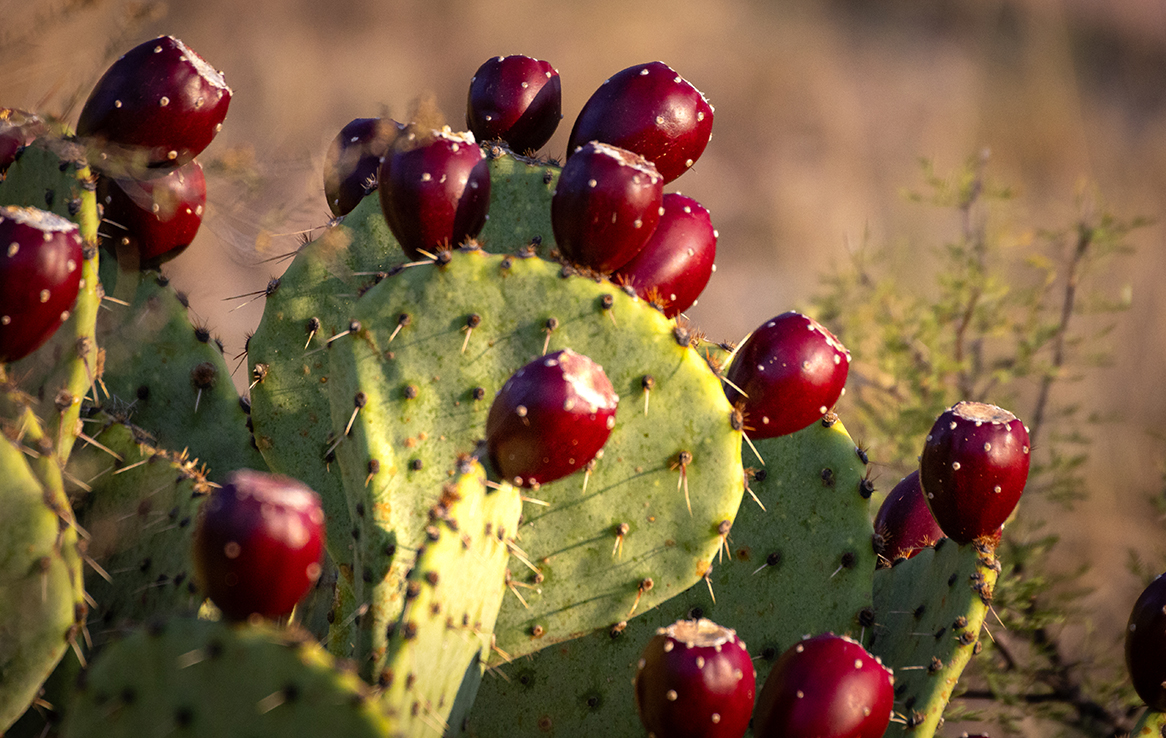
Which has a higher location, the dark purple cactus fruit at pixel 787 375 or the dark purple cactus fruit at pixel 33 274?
the dark purple cactus fruit at pixel 33 274

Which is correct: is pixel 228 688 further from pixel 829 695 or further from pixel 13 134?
pixel 13 134

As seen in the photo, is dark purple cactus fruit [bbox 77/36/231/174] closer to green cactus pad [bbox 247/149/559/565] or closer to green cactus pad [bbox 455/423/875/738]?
green cactus pad [bbox 247/149/559/565]

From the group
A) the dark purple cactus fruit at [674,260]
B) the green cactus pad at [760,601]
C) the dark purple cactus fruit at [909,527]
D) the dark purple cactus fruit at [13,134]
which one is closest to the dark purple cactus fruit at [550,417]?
the dark purple cactus fruit at [674,260]

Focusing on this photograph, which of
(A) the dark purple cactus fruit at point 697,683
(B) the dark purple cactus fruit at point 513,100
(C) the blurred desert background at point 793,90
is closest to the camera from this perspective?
(A) the dark purple cactus fruit at point 697,683

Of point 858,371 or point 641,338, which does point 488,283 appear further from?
point 858,371

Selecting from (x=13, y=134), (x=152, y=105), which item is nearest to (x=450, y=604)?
(x=152, y=105)

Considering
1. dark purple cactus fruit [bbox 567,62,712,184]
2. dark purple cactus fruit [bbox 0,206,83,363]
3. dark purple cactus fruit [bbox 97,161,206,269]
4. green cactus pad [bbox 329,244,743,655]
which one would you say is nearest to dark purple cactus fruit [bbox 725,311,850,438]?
green cactus pad [bbox 329,244,743,655]

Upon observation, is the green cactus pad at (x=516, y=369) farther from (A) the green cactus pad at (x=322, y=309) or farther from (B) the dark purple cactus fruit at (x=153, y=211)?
(B) the dark purple cactus fruit at (x=153, y=211)
